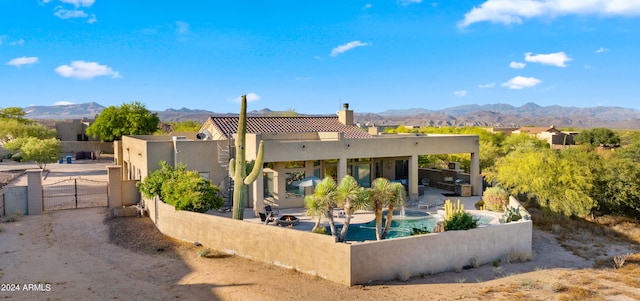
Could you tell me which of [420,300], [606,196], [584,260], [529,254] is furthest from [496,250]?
[606,196]

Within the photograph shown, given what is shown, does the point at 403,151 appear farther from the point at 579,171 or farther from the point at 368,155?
the point at 579,171

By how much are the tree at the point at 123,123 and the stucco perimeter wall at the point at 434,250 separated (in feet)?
162

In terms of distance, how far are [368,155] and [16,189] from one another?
18.8m

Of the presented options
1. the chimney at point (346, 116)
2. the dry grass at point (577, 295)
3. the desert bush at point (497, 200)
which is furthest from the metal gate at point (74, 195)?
the dry grass at point (577, 295)

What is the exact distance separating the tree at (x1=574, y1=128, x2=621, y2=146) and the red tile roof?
61.0 m

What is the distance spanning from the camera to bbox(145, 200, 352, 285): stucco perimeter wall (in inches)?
589

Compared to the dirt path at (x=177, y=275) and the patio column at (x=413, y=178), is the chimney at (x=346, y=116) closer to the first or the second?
the patio column at (x=413, y=178)

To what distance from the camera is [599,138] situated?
7862 cm

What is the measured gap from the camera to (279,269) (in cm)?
→ 1612

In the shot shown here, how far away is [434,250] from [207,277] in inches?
308

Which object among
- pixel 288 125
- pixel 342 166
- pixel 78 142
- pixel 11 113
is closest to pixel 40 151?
pixel 288 125

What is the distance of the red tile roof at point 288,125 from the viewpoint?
30594 millimetres

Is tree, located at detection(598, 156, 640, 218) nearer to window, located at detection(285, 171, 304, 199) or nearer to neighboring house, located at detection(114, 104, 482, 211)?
neighboring house, located at detection(114, 104, 482, 211)

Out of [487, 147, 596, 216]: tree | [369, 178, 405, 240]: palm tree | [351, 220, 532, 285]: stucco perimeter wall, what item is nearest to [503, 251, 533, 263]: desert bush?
[351, 220, 532, 285]: stucco perimeter wall
